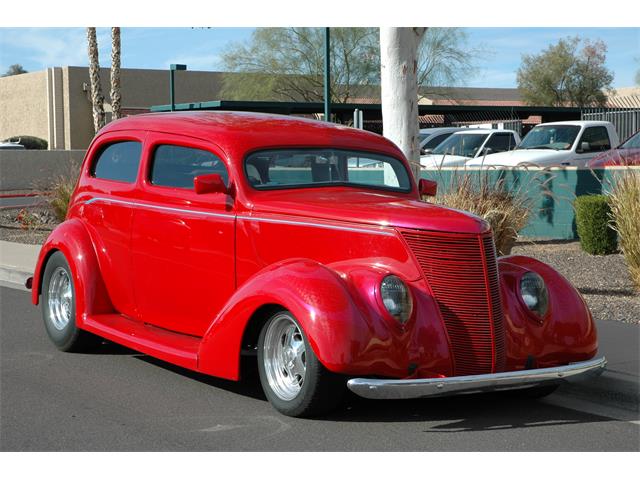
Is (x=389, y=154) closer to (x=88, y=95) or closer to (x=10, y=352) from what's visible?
(x=10, y=352)

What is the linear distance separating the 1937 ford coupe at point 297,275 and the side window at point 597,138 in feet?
40.6

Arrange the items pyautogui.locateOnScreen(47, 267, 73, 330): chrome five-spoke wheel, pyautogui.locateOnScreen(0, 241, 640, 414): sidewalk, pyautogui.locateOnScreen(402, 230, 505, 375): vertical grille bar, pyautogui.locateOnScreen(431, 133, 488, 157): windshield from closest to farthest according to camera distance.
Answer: pyautogui.locateOnScreen(402, 230, 505, 375): vertical grille bar < pyautogui.locateOnScreen(0, 241, 640, 414): sidewalk < pyautogui.locateOnScreen(47, 267, 73, 330): chrome five-spoke wheel < pyautogui.locateOnScreen(431, 133, 488, 157): windshield

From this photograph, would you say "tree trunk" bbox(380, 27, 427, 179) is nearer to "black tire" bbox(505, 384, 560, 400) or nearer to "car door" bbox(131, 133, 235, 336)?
"car door" bbox(131, 133, 235, 336)

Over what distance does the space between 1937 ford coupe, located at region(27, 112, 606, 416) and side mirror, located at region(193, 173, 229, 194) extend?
0.02 m

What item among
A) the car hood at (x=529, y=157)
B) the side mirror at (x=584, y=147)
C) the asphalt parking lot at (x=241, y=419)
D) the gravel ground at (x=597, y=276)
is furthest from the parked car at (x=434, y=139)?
the asphalt parking lot at (x=241, y=419)

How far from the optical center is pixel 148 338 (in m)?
7.38

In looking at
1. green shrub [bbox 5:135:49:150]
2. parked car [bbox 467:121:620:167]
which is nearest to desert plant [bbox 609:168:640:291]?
parked car [bbox 467:121:620:167]

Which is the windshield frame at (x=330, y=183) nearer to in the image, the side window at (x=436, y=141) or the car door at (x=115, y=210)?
the car door at (x=115, y=210)

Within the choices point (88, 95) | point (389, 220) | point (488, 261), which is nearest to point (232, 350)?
point (389, 220)

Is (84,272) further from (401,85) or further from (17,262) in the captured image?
(17,262)

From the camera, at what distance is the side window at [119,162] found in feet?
26.7

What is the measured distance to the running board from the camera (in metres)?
6.88

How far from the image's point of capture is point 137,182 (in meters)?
7.94

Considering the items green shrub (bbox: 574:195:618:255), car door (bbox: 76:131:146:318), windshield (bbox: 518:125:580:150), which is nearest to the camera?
car door (bbox: 76:131:146:318)
